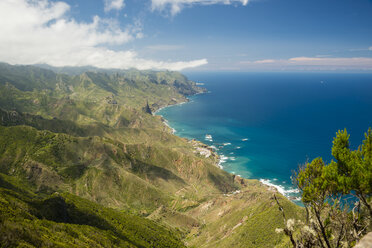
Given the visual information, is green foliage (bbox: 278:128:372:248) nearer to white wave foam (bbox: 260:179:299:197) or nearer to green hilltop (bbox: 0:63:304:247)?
green hilltop (bbox: 0:63:304:247)

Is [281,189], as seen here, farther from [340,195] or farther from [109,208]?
[340,195]

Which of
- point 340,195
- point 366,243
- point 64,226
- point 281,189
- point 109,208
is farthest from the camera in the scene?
point 281,189

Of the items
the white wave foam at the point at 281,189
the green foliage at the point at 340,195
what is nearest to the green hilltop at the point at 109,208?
the white wave foam at the point at 281,189

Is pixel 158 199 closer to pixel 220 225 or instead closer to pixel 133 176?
pixel 133 176

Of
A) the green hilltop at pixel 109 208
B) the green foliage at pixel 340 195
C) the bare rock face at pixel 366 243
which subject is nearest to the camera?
the bare rock face at pixel 366 243

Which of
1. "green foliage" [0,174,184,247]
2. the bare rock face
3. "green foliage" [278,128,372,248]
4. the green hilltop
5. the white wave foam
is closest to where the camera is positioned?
the bare rock face

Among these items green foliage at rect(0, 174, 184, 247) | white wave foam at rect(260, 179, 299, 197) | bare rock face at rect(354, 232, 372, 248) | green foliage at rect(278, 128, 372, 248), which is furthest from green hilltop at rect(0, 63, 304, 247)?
bare rock face at rect(354, 232, 372, 248)

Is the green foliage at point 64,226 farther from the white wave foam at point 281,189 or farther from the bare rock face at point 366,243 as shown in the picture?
the white wave foam at point 281,189

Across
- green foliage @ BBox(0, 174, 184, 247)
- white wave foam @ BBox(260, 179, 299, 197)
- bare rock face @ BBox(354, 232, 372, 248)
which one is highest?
bare rock face @ BBox(354, 232, 372, 248)

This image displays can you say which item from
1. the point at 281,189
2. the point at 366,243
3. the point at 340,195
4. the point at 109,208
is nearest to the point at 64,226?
the point at 109,208

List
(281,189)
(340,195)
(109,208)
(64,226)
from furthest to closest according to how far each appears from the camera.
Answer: (281,189), (109,208), (64,226), (340,195)

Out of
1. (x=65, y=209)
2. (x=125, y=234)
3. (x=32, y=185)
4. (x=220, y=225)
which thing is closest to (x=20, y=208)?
(x=65, y=209)
